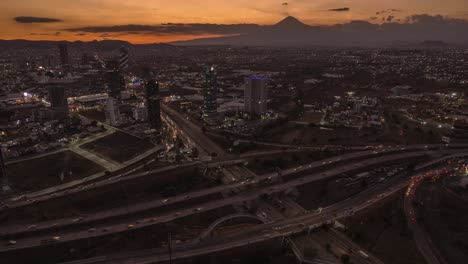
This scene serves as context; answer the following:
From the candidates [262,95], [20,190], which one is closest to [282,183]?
[20,190]

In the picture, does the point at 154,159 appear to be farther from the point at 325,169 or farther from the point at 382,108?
the point at 382,108

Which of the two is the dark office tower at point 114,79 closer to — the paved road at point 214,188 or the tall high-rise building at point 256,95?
the tall high-rise building at point 256,95

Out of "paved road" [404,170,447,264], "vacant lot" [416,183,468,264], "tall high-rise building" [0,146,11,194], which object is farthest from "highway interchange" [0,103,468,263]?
"vacant lot" [416,183,468,264]

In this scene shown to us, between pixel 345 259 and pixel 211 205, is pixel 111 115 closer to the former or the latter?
pixel 211 205

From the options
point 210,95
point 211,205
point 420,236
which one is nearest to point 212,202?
point 211,205

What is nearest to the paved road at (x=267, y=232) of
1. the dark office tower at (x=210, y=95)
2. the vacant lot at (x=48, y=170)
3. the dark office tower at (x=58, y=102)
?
the vacant lot at (x=48, y=170)
